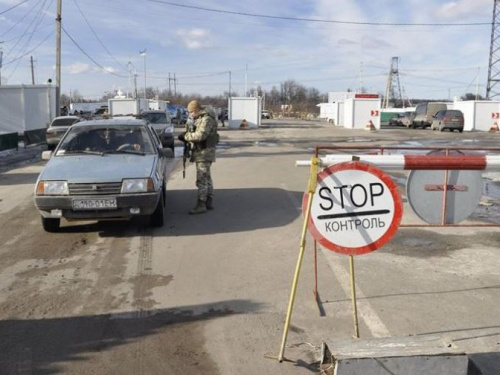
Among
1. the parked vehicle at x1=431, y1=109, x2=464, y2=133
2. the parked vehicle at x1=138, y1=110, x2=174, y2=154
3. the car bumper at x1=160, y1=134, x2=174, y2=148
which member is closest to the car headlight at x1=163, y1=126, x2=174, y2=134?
the parked vehicle at x1=138, y1=110, x2=174, y2=154

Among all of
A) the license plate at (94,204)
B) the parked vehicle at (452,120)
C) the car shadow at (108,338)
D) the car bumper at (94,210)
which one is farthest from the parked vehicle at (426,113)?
the car shadow at (108,338)

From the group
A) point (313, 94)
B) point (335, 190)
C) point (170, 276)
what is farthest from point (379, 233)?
point (313, 94)

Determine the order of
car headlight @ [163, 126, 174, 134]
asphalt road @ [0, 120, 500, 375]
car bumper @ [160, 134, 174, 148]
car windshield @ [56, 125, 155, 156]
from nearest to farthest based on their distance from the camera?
asphalt road @ [0, 120, 500, 375]
car windshield @ [56, 125, 155, 156]
car bumper @ [160, 134, 174, 148]
car headlight @ [163, 126, 174, 134]

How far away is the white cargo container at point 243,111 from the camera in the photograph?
48.3 m

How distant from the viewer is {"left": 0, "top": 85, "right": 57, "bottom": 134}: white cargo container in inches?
1198

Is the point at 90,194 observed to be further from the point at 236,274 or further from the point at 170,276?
the point at 236,274

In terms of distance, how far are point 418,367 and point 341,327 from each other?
1.11m

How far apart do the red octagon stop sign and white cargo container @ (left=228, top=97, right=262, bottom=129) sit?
44584 millimetres

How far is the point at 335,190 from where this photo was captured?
13.0ft

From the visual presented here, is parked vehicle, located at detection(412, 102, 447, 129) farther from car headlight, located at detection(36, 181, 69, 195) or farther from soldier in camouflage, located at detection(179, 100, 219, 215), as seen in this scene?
car headlight, located at detection(36, 181, 69, 195)

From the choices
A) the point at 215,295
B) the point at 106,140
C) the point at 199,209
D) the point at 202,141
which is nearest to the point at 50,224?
the point at 106,140

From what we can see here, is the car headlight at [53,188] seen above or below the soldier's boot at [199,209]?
above

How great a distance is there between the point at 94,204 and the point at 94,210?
8cm

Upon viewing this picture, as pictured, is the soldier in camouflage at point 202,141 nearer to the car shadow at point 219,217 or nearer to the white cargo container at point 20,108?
the car shadow at point 219,217
